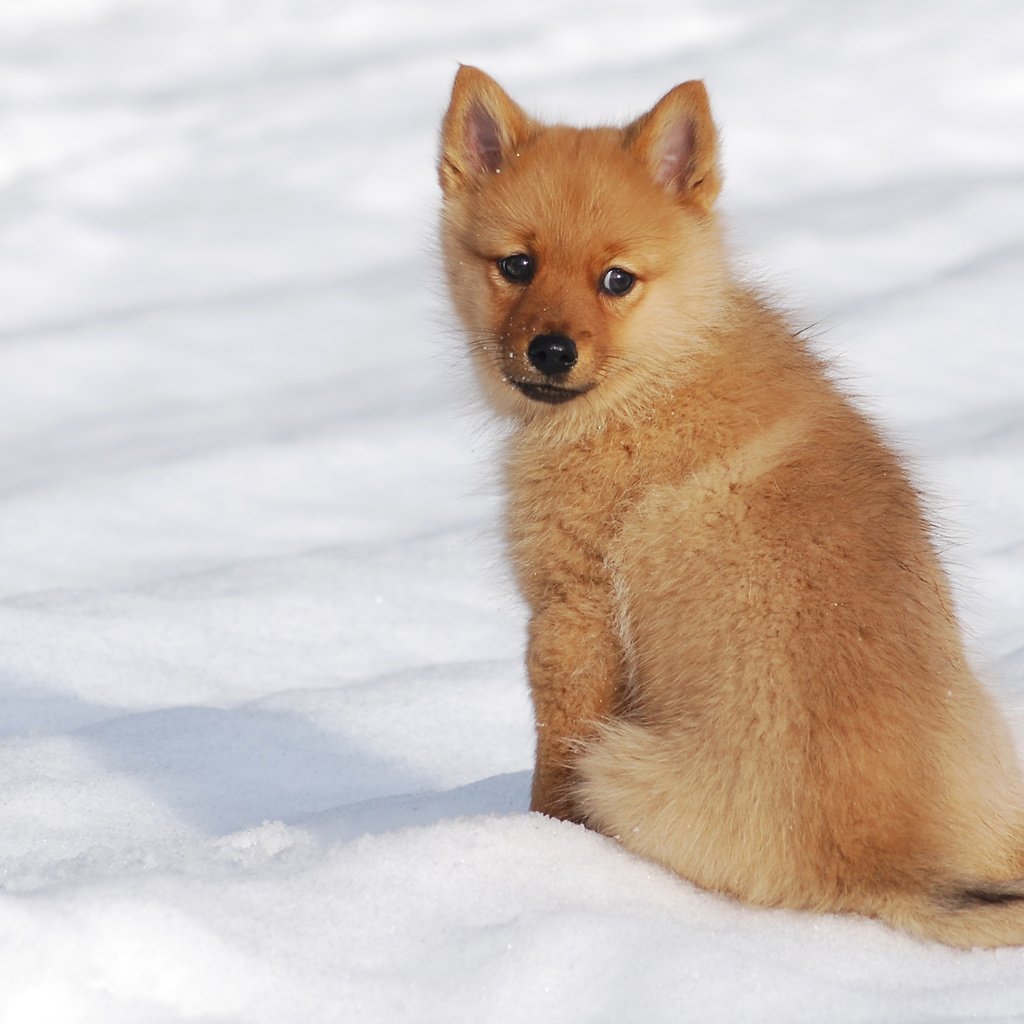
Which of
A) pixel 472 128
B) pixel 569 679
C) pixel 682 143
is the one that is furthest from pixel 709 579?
pixel 472 128

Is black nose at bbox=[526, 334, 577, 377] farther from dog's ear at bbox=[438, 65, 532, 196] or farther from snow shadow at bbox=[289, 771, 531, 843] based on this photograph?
snow shadow at bbox=[289, 771, 531, 843]

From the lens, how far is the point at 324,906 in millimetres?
2766

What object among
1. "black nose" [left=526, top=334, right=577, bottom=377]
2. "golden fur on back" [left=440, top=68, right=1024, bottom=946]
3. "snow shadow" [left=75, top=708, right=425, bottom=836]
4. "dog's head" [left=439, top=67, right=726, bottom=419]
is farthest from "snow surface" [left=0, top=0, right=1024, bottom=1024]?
"black nose" [left=526, top=334, right=577, bottom=377]

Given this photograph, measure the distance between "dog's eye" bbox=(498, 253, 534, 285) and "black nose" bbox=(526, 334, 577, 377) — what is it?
9.2 inches

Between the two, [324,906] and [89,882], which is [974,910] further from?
[89,882]

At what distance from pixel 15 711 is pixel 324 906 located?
2332mm

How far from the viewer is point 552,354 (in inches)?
132

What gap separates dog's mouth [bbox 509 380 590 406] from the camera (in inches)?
134

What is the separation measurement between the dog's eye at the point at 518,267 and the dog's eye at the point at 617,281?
0.17 meters

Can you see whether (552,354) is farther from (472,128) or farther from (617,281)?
(472,128)

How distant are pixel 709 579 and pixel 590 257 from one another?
809 mm

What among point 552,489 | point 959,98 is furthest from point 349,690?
point 959,98

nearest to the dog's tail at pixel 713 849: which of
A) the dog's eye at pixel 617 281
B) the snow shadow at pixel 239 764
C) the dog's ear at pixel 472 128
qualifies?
the dog's eye at pixel 617 281

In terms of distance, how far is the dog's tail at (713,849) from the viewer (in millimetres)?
2852
